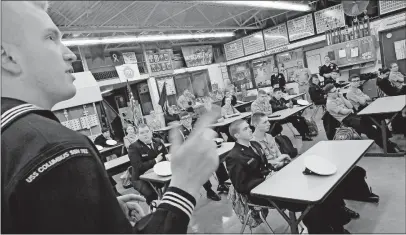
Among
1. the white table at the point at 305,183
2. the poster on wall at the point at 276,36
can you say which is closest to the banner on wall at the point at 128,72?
the poster on wall at the point at 276,36

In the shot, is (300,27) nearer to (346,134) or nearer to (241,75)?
(241,75)

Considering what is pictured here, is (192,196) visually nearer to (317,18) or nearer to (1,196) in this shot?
(1,196)

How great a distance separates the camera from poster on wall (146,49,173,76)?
10.5 m

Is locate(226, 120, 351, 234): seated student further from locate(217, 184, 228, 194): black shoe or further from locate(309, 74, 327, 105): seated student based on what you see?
locate(309, 74, 327, 105): seated student

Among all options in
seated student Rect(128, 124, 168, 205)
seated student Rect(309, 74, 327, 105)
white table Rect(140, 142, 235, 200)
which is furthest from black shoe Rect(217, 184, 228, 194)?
seated student Rect(309, 74, 327, 105)

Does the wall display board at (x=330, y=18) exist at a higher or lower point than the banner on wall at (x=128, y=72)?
higher

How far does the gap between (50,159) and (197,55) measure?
1238 centimetres

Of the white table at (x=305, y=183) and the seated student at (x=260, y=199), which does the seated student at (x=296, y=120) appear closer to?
the white table at (x=305, y=183)

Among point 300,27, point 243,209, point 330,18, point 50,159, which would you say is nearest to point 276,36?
point 300,27

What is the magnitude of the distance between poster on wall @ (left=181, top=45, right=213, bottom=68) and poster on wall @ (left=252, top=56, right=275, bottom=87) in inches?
89.9

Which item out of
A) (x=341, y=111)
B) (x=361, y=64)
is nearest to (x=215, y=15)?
(x=361, y=64)

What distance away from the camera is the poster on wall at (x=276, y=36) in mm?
10675

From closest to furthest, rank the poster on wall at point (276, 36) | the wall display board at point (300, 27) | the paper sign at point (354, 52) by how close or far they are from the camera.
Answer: the paper sign at point (354, 52)
the wall display board at point (300, 27)
the poster on wall at point (276, 36)

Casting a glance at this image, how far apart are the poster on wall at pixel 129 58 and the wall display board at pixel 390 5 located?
8959 mm
